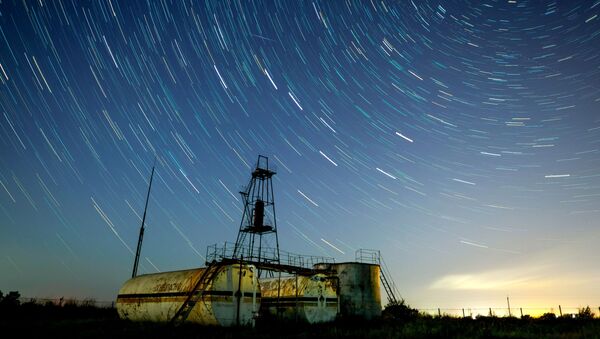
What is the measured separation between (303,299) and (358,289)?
236 inches

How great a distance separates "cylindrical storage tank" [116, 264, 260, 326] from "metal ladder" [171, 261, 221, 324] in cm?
6

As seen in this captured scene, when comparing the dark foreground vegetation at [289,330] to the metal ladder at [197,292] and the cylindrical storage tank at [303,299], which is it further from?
the cylindrical storage tank at [303,299]

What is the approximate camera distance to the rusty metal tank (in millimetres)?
31516

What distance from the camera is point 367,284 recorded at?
3259 centimetres

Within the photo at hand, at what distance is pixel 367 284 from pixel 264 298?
8.45 m

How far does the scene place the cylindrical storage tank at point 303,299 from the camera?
92.4ft

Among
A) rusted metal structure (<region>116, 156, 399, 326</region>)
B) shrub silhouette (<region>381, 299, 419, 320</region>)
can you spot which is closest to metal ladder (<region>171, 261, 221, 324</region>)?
rusted metal structure (<region>116, 156, 399, 326</region>)

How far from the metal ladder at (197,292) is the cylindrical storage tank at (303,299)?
271 inches

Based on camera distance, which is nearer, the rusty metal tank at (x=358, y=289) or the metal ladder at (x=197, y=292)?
the metal ladder at (x=197, y=292)

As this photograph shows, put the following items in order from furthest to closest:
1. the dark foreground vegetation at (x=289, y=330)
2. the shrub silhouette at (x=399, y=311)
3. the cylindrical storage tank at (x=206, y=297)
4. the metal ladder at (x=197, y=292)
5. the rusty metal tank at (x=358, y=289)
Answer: the shrub silhouette at (x=399, y=311) < the rusty metal tank at (x=358, y=289) < the cylindrical storage tank at (x=206, y=297) < the metal ladder at (x=197, y=292) < the dark foreground vegetation at (x=289, y=330)

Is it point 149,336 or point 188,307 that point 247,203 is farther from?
point 149,336

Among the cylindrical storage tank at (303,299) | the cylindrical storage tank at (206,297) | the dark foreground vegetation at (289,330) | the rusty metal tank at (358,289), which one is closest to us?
the dark foreground vegetation at (289,330)

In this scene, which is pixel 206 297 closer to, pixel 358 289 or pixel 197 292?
pixel 197 292

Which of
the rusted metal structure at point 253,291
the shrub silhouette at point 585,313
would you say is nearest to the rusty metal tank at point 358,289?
the rusted metal structure at point 253,291
